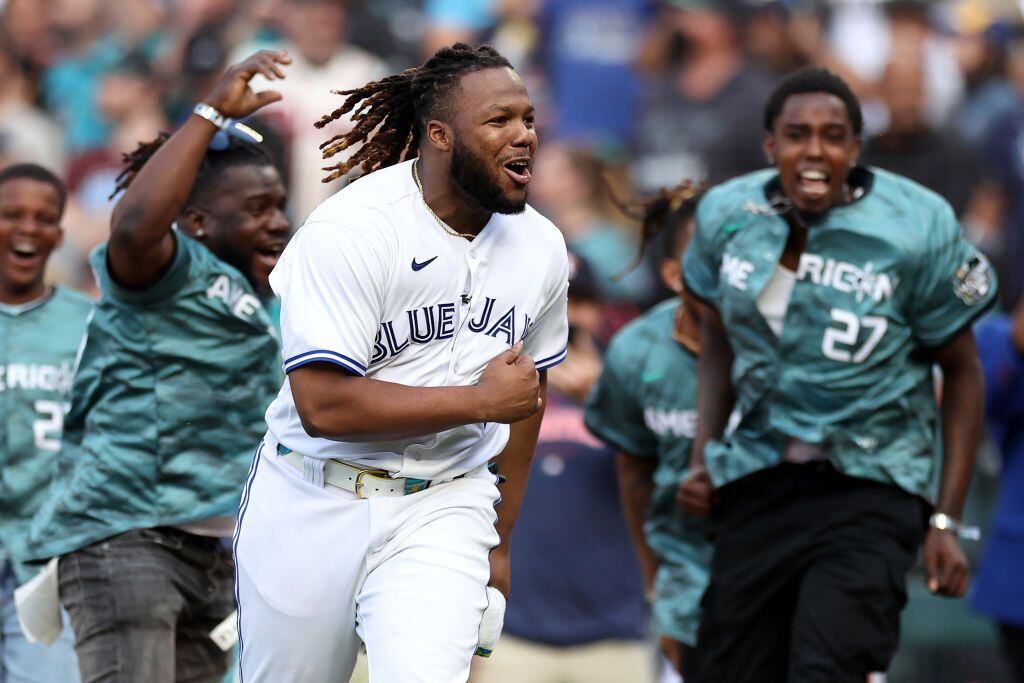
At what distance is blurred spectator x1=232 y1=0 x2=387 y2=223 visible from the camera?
1070 cm

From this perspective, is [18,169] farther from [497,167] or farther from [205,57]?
[205,57]

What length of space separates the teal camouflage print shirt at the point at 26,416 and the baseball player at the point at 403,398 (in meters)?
1.95

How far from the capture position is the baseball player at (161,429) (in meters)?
5.58

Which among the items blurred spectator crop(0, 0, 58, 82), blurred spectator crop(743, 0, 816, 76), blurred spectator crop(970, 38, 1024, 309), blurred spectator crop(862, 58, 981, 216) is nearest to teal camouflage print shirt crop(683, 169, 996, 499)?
blurred spectator crop(970, 38, 1024, 309)

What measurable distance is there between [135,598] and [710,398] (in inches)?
91.0

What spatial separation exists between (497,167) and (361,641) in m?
1.42

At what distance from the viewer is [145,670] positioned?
5566mm

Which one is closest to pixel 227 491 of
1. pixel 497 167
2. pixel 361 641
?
pixel 361 641

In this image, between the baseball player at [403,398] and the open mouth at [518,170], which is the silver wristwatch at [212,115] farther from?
the open mouth at [518,170]

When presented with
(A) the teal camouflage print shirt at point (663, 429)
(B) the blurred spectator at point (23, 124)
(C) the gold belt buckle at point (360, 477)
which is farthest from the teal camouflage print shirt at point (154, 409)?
(B) the blurred spectator at point (23, 124)

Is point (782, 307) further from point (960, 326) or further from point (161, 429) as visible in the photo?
point (161, 429)

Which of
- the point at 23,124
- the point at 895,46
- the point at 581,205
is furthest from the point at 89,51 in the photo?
the point at 895,46

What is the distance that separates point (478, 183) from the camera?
4.77 m

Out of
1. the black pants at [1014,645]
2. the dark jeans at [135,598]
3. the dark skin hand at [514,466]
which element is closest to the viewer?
the dark skin hand at [514,466]
